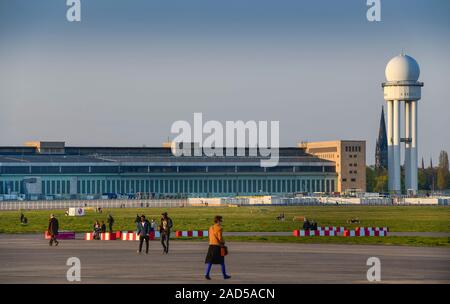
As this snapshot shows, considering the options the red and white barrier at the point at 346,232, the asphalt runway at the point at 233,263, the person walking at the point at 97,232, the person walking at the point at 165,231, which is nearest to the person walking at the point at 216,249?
the asphalt runway at the point at 233,263

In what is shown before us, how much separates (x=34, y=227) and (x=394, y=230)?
30707mm

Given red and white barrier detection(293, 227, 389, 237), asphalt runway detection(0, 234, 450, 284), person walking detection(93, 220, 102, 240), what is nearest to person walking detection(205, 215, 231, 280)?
asphalt runway detection(0, 234, 450, 284)

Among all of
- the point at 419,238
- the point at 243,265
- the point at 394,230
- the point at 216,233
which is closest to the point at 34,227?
the point at 394,230

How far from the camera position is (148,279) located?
3959cm

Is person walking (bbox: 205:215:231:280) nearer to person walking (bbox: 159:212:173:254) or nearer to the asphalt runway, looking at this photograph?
the asphalt runway

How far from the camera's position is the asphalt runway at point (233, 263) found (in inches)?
1580

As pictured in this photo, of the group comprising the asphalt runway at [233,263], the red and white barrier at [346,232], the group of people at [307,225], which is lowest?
the asphalt runway at [233,263]

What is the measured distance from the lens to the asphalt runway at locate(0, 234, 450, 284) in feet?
132

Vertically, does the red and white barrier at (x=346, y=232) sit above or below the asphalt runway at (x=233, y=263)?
above

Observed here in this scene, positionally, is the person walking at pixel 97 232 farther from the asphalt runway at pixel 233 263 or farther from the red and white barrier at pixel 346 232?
the red and white barrier at pixel 346 232

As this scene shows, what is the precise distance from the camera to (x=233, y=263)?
47625 mm
